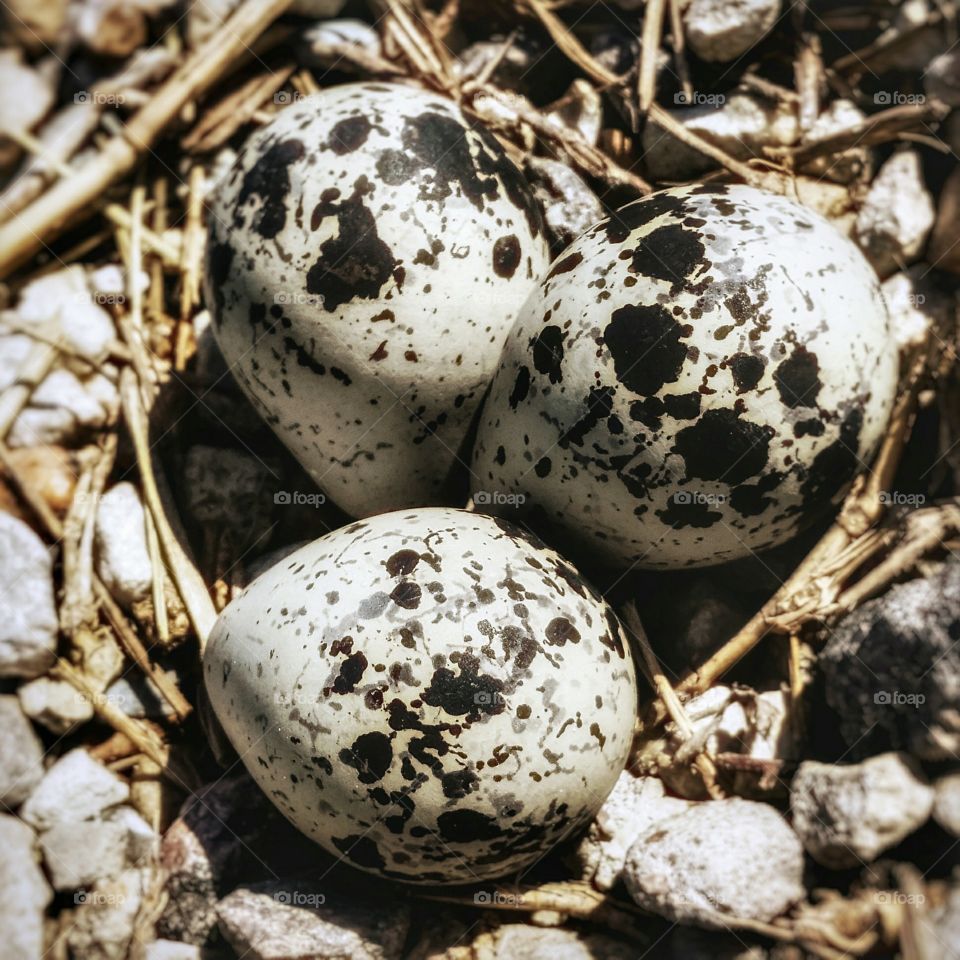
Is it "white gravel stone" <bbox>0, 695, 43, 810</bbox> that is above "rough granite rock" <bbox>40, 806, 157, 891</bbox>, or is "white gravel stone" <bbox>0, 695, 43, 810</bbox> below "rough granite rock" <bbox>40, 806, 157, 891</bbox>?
above

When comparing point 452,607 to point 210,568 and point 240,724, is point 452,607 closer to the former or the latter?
point 240,724

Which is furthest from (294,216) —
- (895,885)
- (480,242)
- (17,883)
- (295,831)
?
(895,885)

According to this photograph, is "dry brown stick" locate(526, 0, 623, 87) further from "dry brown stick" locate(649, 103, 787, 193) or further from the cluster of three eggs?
the cluster of three eggs

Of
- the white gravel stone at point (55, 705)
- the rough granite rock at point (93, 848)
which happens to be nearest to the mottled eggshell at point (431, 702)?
the rough granite rock at point (93, 848)

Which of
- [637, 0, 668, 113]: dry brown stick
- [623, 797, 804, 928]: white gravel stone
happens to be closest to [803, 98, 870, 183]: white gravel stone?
[637, 0, 668, 113]: dry brown stick

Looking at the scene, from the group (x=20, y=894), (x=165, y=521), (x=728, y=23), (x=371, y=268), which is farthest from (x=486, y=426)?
(x=20, y=894)

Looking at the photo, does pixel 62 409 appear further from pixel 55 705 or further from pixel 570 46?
pixel 570 46

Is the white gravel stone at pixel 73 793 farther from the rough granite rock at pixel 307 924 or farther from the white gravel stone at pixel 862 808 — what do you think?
the white gravel stone at pixel 862 808
